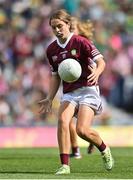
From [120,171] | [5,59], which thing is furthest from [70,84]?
[5,59]

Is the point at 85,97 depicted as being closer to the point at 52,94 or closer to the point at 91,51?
the point at 52,94

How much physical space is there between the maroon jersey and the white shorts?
0.07 metres

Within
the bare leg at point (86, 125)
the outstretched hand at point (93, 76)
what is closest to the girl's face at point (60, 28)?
the outstretched hand at point (93, 76)

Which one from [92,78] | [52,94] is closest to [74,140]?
[52,94]

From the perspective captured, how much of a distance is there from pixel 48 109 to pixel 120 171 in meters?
1.26

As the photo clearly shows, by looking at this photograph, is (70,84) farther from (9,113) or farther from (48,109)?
(9,113)

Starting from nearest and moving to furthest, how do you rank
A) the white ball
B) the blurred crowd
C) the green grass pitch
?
the green grass pitch, the white ball, the blurred crowd

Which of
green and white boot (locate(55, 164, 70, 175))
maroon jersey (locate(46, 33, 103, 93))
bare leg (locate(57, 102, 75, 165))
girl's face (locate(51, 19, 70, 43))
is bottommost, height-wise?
green and white boot (locate(55, 164, 70, 175))

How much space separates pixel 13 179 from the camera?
27.2 feet

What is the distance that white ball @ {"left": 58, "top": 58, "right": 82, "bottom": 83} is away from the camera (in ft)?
31.3

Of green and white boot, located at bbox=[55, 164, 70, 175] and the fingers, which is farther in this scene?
the fingers

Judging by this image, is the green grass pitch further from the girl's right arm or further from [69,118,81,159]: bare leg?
the girl's right arm

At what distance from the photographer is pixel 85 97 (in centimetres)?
979

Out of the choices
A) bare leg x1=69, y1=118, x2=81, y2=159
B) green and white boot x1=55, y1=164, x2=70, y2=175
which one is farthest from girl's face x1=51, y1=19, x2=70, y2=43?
bare leg x1=69, y1=118, x2=81, y2=159
